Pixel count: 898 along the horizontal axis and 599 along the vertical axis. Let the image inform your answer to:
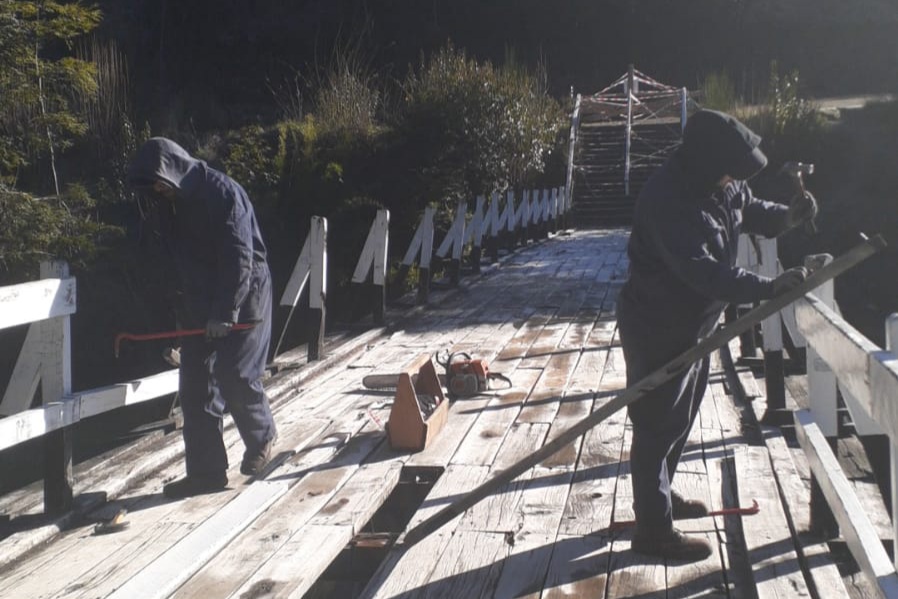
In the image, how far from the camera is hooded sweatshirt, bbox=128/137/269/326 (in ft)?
16.5

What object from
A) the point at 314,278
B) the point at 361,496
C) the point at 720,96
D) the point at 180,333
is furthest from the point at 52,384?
the point at 720,96

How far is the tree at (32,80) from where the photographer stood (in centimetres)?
1312

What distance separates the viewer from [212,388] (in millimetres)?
5297

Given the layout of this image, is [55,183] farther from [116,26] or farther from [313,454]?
[116,26]

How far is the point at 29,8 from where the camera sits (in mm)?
13148

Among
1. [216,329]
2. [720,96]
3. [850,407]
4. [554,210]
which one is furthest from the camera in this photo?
[720,96]

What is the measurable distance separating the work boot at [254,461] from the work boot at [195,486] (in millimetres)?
183

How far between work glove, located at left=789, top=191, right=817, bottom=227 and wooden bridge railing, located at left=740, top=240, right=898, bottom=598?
153 millimetres

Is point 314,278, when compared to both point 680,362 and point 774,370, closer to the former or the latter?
point 774,370

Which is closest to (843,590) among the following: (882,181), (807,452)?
(807,452)

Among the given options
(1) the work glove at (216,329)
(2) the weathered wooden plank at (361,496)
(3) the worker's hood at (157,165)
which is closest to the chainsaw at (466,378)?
(2) the weathered wooden plank at (361,496)

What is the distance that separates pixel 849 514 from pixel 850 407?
0.89 metres

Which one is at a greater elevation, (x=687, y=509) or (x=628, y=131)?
(x=628, y=131)

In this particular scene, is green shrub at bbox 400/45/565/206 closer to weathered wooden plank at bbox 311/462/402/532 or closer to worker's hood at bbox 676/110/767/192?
weathered wooden plank at bbox 311/462/402/532
